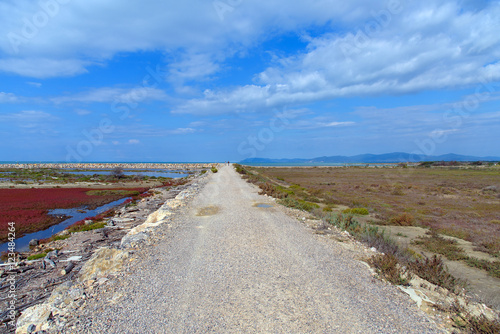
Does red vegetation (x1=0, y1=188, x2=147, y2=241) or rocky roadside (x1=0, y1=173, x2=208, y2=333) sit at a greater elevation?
rocky roadside (x1=0, y1=173, x2=208, y2=333)

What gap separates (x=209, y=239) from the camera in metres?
8.74

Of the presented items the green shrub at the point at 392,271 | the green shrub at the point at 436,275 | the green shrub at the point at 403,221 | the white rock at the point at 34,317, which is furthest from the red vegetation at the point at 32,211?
the green shrub at the point at 403,221

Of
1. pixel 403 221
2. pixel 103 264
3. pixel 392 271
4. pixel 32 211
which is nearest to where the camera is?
pixel 392 271

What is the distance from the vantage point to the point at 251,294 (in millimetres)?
5031

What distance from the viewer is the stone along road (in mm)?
4117

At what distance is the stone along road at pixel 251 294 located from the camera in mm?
4117

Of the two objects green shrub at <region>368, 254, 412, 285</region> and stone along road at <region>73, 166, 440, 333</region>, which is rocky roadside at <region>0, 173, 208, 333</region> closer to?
stone along road at <region>73, 166, 440, 333</region>

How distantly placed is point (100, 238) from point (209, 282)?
7.60 metres

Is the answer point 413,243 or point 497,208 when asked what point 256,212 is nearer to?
point 413,243

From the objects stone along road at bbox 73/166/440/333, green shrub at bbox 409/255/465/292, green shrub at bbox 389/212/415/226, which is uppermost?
stone along road at bbox 73/166/440/333

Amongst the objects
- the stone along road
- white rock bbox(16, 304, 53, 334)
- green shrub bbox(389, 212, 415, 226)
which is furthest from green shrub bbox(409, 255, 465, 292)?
green shrub bbox(389, 212, 415, 226)

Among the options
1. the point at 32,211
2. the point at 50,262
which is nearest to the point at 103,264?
the point at 50,262

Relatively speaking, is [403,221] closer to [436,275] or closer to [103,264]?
[436,275]

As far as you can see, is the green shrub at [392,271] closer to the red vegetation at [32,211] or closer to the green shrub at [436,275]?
the green shrub at [436,275]
